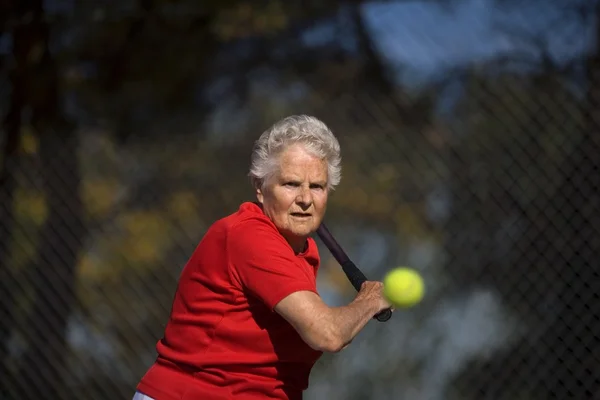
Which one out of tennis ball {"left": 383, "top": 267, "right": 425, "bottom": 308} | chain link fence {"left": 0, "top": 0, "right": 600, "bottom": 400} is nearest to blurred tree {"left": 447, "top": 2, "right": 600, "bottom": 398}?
chain link fence {"left": 0, "top": 0, "right": 600, "bottom": 400}

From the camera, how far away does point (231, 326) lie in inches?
110

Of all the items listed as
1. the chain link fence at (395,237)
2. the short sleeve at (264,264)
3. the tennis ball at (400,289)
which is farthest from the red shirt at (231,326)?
the chain link fence at (395,237)

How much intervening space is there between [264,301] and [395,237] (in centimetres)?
260

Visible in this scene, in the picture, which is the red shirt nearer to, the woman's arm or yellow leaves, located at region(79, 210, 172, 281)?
the woman's arm

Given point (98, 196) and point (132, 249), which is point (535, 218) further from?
point (98, 196)

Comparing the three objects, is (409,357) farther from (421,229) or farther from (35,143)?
(35,143)

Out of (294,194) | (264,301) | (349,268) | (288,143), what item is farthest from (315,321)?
(349,268)

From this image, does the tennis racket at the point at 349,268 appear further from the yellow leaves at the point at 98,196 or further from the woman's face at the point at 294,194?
the yellow leaves at the point at 98,196

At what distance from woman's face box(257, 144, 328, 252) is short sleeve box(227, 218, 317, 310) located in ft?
0.34

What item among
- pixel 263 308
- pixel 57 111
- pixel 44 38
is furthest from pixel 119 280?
pixel 263 308

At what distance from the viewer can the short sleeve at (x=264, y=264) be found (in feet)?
8.76

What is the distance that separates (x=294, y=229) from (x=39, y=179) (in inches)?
103

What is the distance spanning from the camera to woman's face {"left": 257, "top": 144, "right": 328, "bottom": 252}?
2895 millimetres

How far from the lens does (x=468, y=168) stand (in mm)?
5129
